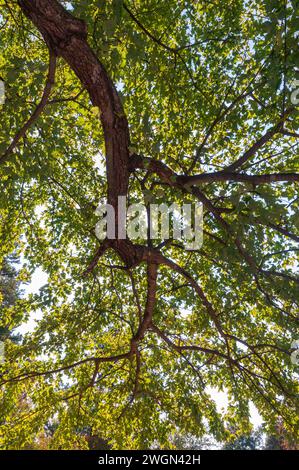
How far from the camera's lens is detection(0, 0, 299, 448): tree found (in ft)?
14.5

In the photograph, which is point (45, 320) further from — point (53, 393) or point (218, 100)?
point (218, 100)

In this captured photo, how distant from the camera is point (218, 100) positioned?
17.3 feet

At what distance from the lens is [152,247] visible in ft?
15.7

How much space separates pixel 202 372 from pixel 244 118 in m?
4.13

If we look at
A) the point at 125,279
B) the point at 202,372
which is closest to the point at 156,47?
the point at 125,279

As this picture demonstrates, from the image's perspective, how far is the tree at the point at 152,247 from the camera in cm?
443

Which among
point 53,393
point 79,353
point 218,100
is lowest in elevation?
point 53,393

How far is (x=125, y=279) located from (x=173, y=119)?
2616mm
